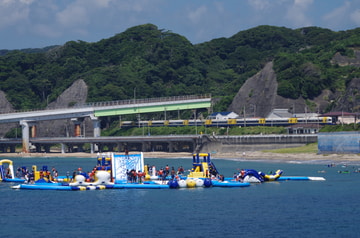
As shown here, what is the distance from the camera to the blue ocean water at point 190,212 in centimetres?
4591

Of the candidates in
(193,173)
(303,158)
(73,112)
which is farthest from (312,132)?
(193,173)

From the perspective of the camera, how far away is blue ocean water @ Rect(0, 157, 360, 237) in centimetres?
4591

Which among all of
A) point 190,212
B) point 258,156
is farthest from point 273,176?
point 258,156

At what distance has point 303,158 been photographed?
382ft

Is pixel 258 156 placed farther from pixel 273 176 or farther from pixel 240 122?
pixel 273 176

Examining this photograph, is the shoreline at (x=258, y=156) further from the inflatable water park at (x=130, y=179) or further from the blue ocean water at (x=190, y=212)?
the inflatable water park at (x=130, y=179)

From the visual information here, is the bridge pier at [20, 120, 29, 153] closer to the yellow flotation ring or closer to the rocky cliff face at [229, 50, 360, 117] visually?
the rocky cliff face at [229, 50, 360, 117]

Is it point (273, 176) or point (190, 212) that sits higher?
point (273, 176)

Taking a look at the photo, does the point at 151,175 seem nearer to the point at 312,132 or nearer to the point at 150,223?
the point at 150,223

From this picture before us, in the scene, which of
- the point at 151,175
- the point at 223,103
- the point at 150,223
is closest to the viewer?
the point at 150,223

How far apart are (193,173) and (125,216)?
67.4ft

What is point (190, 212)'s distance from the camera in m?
53.8

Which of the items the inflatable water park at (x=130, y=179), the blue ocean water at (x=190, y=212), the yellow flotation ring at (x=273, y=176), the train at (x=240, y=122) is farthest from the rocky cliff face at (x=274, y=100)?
the inflatable water park at (x=130, y=179)

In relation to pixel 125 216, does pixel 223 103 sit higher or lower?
higher
